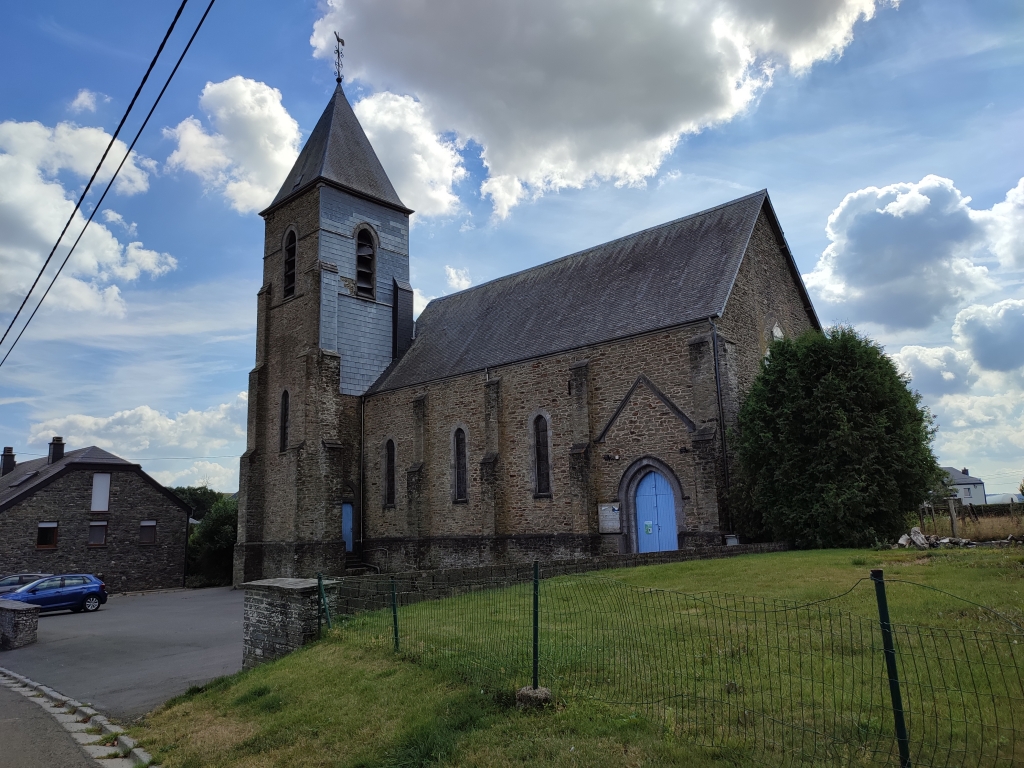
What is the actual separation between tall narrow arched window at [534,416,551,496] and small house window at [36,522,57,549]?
73.3 feet

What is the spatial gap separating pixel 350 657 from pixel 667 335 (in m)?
13.0

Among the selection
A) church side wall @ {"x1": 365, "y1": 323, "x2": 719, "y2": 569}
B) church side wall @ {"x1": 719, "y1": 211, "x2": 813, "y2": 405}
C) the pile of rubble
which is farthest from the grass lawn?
church side wall @ {"x1": 719, "y1": 211, "x2": 813, "y2": 405}

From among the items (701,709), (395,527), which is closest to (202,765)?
(701,709)

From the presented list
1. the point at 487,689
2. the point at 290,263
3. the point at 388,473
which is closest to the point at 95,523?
the point at 290,263

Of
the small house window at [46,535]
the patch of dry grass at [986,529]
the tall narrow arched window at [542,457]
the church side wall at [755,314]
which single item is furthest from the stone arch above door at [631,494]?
the small house window at [46,535]

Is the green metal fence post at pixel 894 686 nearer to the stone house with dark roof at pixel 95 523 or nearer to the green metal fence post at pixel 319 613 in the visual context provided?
the green metal fence post at pixel 319 613

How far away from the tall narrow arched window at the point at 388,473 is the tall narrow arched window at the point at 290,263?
7.52m

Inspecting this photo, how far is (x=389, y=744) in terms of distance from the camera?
20.3 feet

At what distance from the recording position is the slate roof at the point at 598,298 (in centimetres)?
2033

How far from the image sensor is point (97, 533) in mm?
32031

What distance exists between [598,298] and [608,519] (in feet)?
23.7

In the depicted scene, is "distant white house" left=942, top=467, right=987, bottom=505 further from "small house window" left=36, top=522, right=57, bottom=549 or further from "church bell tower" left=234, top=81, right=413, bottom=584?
"small house window" left=36, top=522, right=57, bottom=549

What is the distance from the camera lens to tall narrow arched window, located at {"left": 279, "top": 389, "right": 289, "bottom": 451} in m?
27.9

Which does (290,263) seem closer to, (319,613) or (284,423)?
(284,423)
